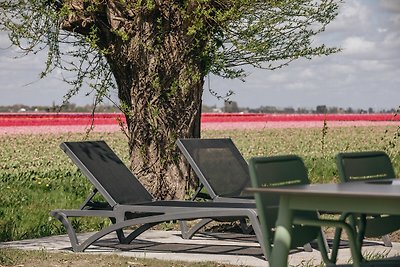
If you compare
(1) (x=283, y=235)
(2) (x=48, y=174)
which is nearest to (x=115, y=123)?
(2) (x=48, y=174)

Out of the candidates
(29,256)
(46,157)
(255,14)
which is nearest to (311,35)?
(255,14)

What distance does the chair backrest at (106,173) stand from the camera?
9648 mm

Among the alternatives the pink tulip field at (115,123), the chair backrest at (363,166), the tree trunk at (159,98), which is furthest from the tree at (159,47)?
the pink tulip field at (115,123)

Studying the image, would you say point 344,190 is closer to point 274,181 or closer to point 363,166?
point 274,181

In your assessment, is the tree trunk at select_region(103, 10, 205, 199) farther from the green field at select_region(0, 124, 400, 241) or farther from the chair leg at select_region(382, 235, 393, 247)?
the chair leg at select_region(382, 235, 393, 247)

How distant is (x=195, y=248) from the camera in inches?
384

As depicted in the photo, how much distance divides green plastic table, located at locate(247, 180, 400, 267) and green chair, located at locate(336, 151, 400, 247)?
0.92 m

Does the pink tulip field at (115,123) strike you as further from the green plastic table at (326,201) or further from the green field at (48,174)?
the green plastic table at (326,201)

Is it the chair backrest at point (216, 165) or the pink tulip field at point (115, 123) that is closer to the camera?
the chair backrest at point (216, 165)

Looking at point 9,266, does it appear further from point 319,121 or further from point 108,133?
point 319,121

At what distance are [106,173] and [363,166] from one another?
3857mm

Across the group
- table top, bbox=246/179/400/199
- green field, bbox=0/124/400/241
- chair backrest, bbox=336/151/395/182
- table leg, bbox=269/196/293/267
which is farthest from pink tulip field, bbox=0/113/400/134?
table leg, bbox=269/196/293/267

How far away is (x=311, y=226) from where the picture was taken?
5.91m

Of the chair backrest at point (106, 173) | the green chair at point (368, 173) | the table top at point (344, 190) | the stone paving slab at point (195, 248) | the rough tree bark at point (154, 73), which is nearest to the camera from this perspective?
the table top at point (344, 190)
